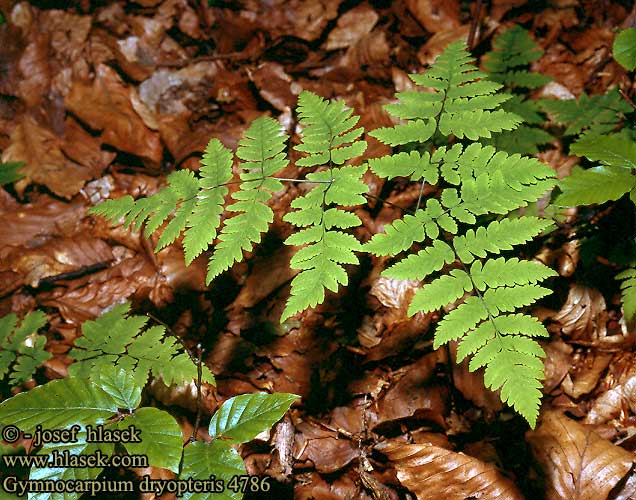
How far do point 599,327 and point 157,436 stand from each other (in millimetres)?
2549

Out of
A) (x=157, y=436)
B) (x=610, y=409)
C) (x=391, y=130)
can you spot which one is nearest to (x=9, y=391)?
(x=157, y=436)

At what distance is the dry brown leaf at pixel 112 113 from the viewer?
4188mm

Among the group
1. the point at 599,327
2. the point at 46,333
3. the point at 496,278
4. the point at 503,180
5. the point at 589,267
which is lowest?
the point at 46,333

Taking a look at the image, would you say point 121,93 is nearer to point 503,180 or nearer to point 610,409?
point 503,180

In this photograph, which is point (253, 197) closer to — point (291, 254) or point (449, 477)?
point (291, 254)

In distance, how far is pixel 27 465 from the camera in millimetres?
2494

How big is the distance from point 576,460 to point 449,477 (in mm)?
625

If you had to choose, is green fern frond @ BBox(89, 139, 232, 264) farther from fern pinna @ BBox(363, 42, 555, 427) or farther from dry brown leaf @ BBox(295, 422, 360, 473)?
dry brown leaf @ BBox(295, 422, 360, 473)

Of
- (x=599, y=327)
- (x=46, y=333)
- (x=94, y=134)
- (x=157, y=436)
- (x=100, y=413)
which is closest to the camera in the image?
(x=157, y=436)

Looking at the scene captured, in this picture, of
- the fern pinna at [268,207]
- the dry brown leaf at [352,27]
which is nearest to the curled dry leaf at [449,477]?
the fern pinna at [268,207]

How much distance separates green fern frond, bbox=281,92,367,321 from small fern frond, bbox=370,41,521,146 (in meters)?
0.25

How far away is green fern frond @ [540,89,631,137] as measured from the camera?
9.71 feet
